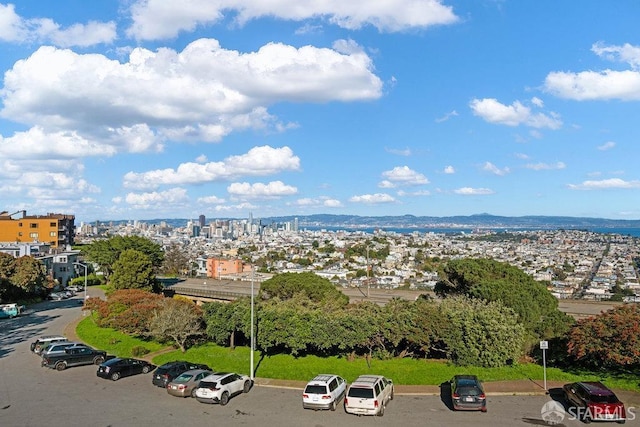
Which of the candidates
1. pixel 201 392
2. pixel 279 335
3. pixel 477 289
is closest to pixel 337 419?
pixel 201 392

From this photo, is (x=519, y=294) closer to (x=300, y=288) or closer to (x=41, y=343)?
(x=300, y=288)

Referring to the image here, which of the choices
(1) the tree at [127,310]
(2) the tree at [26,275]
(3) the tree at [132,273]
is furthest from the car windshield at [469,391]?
(2) the tree at [26,275]

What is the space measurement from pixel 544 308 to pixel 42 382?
26.2m

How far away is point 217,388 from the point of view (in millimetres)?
19562

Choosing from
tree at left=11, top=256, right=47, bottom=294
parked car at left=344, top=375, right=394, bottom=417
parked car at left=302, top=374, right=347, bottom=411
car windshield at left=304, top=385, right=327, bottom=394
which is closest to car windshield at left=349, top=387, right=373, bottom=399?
parked car at left=344, top=375, right=394, bottom=417

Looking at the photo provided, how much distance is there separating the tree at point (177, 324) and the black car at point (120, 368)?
13.3 feet

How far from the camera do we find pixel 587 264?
130 m

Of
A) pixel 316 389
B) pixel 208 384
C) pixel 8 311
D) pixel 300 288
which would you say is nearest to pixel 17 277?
pixel 8 311

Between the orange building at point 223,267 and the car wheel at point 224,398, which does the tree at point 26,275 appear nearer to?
the orange building at point 223,267

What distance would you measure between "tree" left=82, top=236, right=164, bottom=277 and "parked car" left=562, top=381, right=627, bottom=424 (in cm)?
5455

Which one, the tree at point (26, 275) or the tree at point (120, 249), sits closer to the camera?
the tree at point (26, 275)

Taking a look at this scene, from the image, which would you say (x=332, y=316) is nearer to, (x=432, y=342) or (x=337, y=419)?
(x=432, y=342)

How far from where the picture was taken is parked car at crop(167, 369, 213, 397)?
2048 cm

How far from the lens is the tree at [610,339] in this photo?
21.1m
